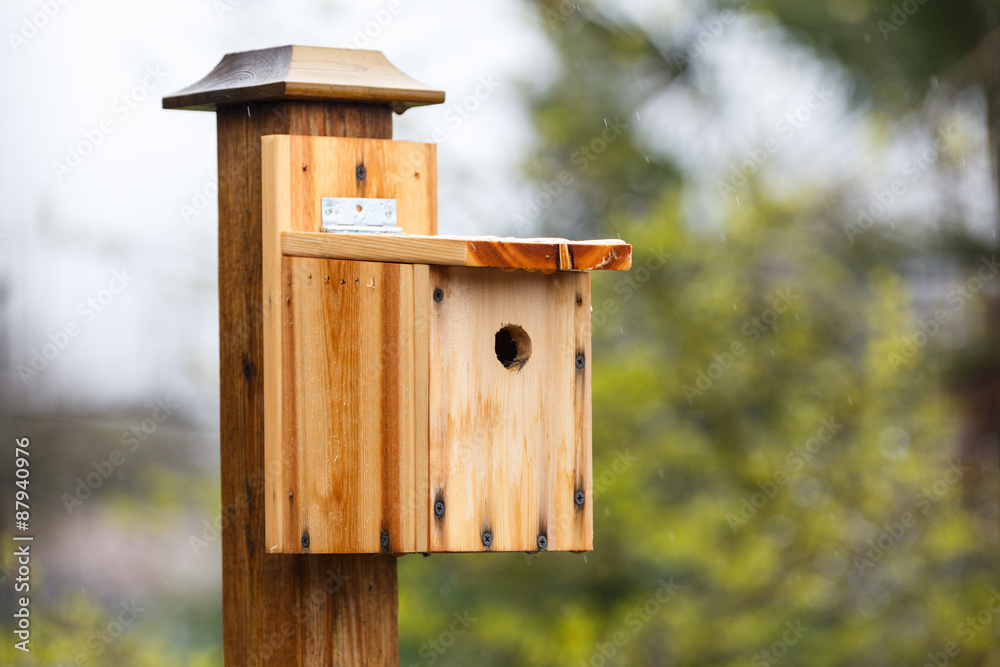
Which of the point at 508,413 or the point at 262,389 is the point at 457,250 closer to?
the point at 508,413

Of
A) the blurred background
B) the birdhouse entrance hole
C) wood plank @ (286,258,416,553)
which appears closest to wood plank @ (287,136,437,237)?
wood plank @ (286,258,416,553)

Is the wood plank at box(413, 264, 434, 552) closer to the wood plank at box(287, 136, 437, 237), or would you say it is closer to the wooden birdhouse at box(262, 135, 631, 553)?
the wooden birdhouse at box(262, 135, 631, 553)

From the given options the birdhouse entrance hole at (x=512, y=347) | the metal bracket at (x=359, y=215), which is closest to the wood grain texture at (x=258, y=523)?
the metal bracket at (x=359, y=215)

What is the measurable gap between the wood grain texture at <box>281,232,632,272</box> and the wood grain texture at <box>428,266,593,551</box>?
44mm

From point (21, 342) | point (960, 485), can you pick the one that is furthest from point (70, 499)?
point (960, 485)

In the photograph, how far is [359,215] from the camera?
67.1 inches

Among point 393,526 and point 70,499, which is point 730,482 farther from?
point 393,526

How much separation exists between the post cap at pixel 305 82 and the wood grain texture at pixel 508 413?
12.8 inches

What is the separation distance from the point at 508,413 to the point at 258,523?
1.36 feet

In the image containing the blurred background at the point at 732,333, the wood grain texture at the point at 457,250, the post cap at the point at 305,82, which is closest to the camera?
the wood grain texture at the point at 457,250

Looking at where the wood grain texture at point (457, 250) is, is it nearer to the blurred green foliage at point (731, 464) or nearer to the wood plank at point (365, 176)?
the wood plank at point (365, 176)

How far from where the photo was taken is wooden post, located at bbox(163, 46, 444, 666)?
1629mm

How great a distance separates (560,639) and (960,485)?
6.68 ft

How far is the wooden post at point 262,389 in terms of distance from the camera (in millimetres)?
1629
